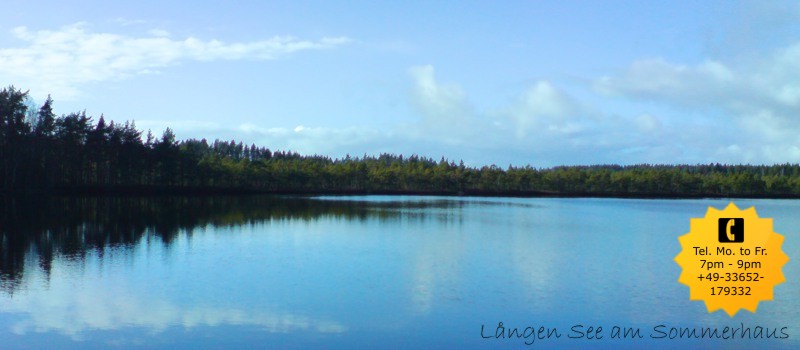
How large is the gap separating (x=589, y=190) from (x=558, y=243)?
12832 centimetres

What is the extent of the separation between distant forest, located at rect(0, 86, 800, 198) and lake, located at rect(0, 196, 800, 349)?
113 ft

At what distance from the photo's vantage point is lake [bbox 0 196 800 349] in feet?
46.5

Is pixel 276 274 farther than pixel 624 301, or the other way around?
pixel 276 274

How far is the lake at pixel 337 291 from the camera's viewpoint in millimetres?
14180

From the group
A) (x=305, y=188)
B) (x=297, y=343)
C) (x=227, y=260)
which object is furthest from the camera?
(x=305, y=188)

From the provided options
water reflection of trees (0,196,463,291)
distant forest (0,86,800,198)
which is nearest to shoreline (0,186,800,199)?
distant forest (0,86,800,198)

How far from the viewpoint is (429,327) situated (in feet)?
49.1

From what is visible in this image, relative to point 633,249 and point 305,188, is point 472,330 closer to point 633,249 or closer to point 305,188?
point 633,249

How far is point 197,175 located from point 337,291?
3336 inches

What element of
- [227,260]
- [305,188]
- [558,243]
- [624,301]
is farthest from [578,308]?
[305,188]

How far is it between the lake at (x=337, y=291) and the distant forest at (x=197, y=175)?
1356 inches

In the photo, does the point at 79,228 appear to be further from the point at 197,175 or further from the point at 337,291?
the point at 197,175

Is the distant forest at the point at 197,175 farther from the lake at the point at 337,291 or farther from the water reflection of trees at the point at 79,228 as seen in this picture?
the lake at the point at 337,291

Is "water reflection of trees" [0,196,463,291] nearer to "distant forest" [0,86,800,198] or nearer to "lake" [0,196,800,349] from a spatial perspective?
"lake" [0,196,800,349]
